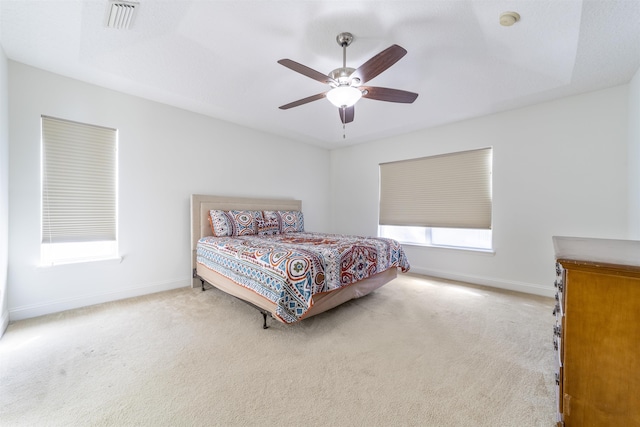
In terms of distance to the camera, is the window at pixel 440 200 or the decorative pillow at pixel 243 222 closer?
the decorative pillow at pixel 243 222

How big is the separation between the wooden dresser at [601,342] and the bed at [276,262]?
5.03 feet

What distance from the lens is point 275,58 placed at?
7.52 ft

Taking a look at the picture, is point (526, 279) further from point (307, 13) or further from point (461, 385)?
point (307, 13)

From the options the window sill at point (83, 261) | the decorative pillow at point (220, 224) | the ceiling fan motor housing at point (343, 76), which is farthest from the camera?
the decorative pillow at point (220, 224)

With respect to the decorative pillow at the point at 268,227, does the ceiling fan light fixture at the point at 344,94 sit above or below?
above

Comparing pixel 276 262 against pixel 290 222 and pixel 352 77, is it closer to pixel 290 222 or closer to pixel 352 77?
pixel 352 77

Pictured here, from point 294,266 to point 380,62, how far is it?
1645 millimetres

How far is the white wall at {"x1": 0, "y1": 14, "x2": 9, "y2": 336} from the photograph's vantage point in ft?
7.17

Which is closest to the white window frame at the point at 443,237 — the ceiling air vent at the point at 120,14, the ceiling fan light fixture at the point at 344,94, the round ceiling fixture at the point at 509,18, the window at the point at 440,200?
the window at the point at 440,200

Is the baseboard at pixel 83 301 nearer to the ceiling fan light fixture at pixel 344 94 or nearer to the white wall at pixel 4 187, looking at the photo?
the white wall at pixel 4 187

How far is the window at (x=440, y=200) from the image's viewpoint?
3.70 m

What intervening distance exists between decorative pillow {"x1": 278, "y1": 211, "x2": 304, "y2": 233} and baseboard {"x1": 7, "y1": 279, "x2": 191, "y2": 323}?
1609mm

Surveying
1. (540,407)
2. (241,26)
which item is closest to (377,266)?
(540,407)

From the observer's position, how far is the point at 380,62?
176 cm
